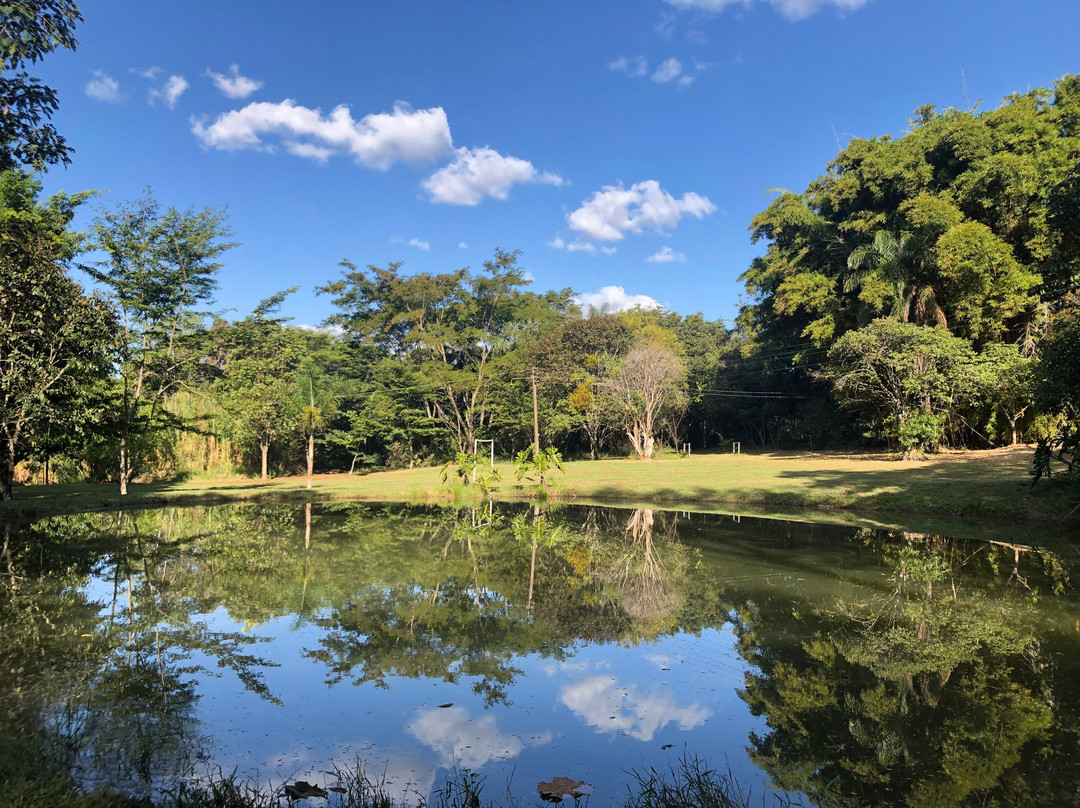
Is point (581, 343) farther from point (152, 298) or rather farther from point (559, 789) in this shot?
point (559, 789)

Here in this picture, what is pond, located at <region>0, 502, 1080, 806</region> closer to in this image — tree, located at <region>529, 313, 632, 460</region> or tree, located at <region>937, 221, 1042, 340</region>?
tree, located at <region>937, 221, 1042, 340</region>

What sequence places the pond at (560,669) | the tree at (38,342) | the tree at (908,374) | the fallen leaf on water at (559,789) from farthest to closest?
the tree at (908,374) → the tree at (38,342) → the pond at (560,669) → the fallen leaf on water at (559,789)

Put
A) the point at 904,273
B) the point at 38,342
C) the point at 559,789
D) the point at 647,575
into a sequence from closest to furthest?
the point at 559,789 → the point at 647,575 → the point at 38,342 → the point at 904,273

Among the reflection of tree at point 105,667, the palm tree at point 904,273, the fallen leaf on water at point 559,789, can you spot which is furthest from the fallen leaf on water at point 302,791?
the palm tree at point 904,273

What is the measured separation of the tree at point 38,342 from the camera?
15.9m

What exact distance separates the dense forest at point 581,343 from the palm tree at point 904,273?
0.43 ft

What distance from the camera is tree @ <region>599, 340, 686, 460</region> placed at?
38.8 metres

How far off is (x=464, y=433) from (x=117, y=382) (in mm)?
20413

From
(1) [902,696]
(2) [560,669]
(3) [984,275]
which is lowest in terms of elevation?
(2) [560,669]

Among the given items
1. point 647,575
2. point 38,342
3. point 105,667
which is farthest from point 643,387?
point 105,667

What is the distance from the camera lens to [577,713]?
17.5 feet

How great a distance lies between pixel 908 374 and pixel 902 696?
2519 centimetres

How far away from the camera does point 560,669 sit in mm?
6352

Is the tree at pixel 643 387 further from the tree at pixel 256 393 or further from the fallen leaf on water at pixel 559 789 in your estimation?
the fallen leaf on water at pixel 559 789
